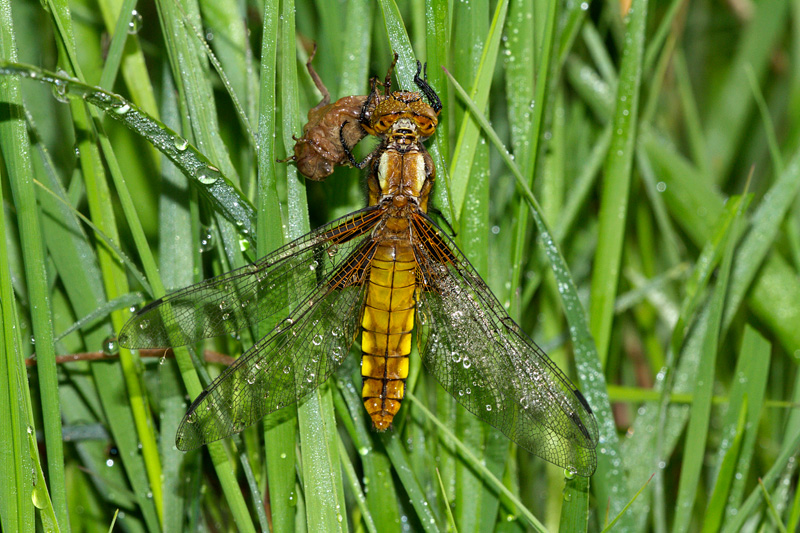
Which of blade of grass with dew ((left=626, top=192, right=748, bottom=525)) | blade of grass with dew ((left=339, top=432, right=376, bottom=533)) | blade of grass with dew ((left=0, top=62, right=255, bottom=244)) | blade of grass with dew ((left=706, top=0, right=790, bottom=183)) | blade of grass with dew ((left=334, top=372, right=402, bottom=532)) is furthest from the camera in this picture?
blade of grass with dew ((left=706, top=0, right=790, bottom=183))

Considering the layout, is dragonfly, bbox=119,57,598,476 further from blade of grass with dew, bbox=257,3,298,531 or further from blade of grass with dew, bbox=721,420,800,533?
blade of grass with dew, bbox=721,420,800,533

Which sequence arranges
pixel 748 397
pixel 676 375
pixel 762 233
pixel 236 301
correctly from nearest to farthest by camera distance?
pixel 236 301 → pixel 748 397 → pixel 762 233 → pixel 676 375

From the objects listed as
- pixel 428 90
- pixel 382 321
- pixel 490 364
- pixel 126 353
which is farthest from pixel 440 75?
pixel 126 353

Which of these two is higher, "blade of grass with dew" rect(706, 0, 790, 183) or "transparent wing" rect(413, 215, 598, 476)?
"blade of grass with dew" rect(706, 0, 790, 183)

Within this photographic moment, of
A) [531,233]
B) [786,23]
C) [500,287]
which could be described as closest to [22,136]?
[500,287]

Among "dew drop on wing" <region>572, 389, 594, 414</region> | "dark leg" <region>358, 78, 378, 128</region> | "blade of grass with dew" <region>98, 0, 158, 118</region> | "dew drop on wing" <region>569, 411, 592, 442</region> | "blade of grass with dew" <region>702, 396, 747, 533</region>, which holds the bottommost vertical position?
"blade of grass with dew" <region>702, 396, 747, 533</region>

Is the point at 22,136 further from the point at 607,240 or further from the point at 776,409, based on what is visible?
the point at 776,409

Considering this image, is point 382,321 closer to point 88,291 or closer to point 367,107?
point 367,107

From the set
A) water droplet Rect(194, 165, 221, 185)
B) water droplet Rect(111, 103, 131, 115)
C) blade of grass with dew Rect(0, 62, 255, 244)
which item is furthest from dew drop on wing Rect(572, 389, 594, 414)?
water droplet Rect(111, 103, 131, 115)
